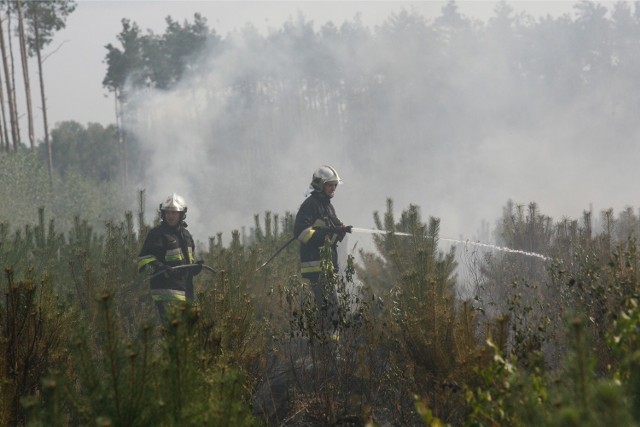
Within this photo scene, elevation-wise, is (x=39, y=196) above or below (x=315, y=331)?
above

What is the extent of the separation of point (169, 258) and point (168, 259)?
1 centimetres

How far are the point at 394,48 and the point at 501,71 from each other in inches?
399

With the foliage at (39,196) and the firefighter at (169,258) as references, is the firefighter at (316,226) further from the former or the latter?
the foliage at (39,196)

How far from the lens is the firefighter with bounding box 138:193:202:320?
25.2ft

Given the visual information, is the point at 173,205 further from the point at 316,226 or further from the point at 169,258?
the point at 316,226

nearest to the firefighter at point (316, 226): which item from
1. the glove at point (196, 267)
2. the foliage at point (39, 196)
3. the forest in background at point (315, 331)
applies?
the forest in background at point (315, 331)

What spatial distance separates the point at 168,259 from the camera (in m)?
7.90

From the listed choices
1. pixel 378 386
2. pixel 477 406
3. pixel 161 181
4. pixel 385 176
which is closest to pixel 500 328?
pixel 477 406

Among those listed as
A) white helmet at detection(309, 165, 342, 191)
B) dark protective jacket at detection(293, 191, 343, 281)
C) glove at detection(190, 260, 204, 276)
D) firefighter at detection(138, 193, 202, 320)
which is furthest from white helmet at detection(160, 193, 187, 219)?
white helmet at detection(309, 165, 342, 191)

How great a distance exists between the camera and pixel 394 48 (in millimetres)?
54156

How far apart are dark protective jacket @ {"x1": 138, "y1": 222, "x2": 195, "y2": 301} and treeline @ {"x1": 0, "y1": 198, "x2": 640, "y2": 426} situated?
0.96ft

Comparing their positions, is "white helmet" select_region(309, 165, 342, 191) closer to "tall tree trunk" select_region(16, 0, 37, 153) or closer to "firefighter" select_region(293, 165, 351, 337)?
"firefighter" select_region(293, 165, 351, 337)

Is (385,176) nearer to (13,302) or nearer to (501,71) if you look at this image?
(501,71)

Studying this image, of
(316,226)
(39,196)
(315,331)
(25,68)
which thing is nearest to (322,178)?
(316,226)
